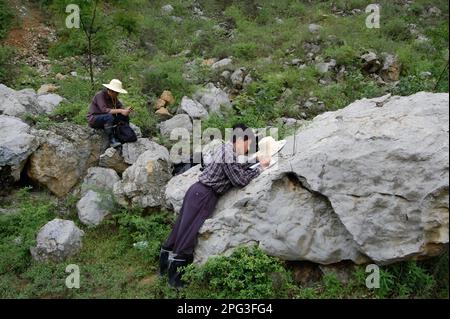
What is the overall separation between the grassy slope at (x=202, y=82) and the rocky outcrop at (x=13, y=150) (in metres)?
0.39

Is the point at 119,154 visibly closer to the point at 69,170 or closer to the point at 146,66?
the point at 69,170

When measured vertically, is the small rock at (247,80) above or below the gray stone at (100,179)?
above

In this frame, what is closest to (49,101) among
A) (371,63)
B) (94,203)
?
(94,203)

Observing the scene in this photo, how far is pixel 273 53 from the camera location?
12531mm

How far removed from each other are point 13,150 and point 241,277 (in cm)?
432

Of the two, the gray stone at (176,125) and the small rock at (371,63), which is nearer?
the gray stone at (176,125)

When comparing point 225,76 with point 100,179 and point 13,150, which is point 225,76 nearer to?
point 100,179

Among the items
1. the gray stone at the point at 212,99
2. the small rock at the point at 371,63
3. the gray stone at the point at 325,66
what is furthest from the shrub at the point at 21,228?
the small rock at the point at 371,63

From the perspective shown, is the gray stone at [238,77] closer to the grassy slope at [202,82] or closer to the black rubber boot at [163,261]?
the grassy slope at [202,82]

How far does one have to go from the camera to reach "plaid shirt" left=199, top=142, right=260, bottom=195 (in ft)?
19.4

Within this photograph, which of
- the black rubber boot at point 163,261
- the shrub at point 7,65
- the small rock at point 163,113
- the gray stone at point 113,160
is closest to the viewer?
the black rubber boot at point 163,261

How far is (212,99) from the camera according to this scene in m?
10.2

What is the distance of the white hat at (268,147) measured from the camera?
6363 millimetres

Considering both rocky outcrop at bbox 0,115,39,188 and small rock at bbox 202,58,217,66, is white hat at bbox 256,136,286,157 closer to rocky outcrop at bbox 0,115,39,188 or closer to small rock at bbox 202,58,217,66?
rocky outcrop at bbox 0,115,39,188
